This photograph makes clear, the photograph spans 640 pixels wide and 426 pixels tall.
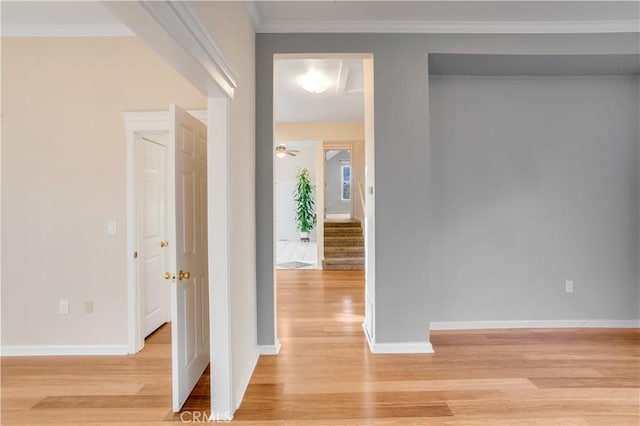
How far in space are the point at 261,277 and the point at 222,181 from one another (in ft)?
3.70

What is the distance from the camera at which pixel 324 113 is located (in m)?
5.59

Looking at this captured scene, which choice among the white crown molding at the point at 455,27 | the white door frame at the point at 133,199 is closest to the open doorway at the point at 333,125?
the white crown molding at the point at 455,27

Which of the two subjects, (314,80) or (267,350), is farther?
(314,80)

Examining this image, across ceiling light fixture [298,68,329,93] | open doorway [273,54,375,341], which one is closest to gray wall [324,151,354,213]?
open doorway [273,54,375,341]

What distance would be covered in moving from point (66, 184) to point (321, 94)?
3.17 metres

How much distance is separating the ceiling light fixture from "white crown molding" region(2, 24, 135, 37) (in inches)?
71.1

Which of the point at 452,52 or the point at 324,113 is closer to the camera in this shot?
the point at 452,52

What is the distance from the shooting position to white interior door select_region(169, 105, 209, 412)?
1.97 metres

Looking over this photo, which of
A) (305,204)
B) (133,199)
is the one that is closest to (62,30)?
(133,199)

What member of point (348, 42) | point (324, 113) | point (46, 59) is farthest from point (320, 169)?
point (46, 59)

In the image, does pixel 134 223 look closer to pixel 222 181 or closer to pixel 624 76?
pixel 222 181

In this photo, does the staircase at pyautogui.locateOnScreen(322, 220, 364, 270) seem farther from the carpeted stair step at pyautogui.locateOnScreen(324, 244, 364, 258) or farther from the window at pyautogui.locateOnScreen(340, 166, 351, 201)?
the window at pyautogui.locateOnScreen(340, 166, 351, 201)

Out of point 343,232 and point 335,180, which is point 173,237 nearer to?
point 343,232

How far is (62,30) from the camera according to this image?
8.95 ft
